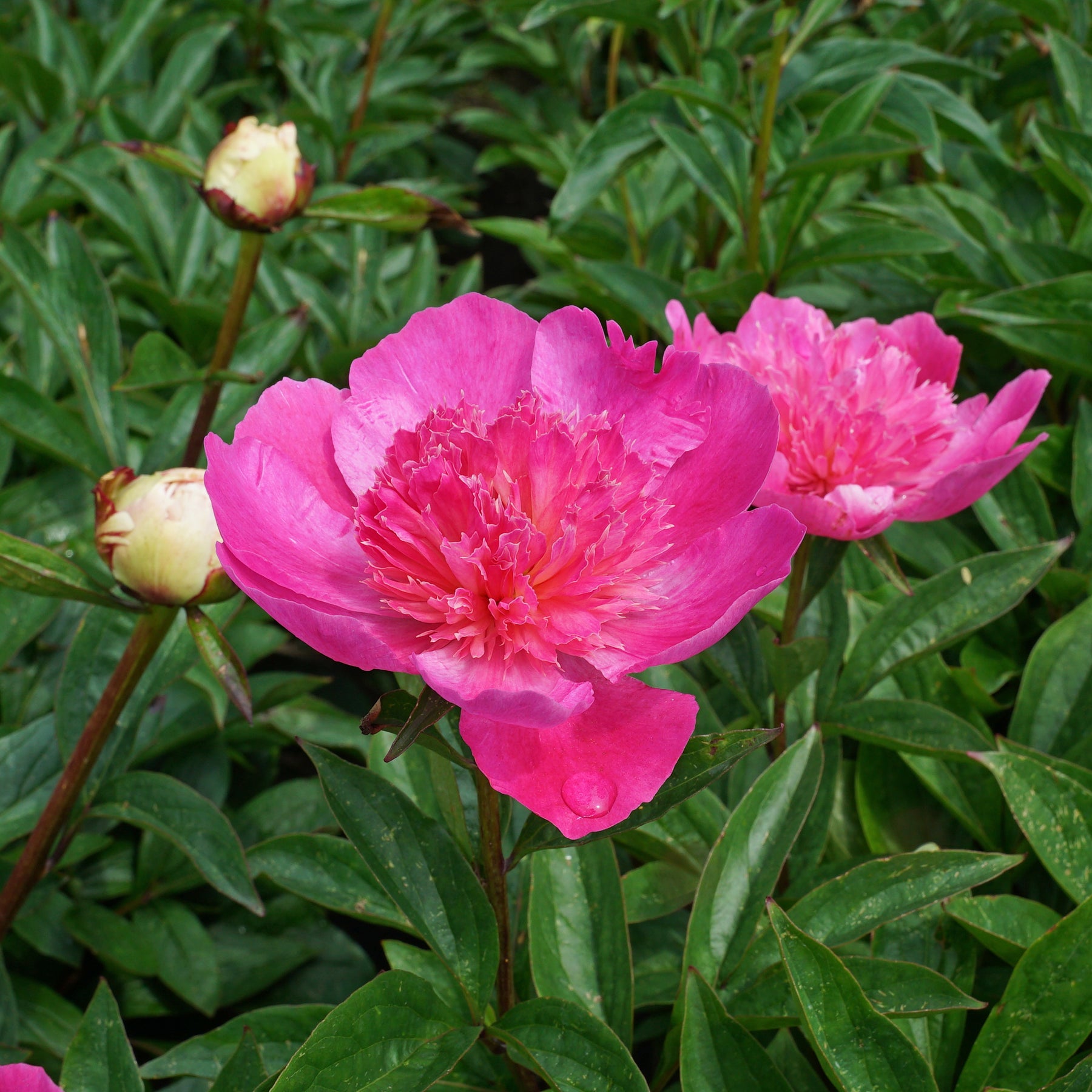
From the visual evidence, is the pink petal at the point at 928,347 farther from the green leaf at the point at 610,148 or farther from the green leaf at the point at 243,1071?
the green leaf at the point at 243,1071

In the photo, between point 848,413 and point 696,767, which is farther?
point 848,413

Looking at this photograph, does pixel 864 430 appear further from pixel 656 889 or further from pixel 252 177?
pixel 252 177

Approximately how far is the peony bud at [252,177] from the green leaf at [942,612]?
0.78 m

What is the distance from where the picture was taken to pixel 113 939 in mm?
1251

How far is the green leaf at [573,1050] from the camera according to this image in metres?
0.75

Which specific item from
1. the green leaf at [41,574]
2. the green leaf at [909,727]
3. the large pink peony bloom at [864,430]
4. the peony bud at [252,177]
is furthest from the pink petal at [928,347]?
the green leaf at [41,574]

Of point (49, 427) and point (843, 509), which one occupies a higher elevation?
point (843, 509)

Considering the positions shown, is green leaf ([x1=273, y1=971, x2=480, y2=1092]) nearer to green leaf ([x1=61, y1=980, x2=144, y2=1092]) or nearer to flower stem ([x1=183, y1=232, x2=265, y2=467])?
green leaf ([x1=61, y1=980, x2=144, y2=1092])

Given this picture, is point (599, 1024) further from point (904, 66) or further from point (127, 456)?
point (904, 66)

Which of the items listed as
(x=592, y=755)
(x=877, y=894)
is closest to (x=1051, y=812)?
(x=877, y=894)

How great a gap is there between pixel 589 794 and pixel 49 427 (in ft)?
3.52

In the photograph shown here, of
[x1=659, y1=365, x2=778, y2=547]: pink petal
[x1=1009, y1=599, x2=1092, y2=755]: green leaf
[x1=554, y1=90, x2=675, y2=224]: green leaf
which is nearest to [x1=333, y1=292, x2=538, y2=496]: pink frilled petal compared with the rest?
[x1=659, y1=365, x2=778, y2=547]: pink petal

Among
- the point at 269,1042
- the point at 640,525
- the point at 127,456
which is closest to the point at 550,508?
the point at 640,525

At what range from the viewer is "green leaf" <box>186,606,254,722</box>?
2.79ft
